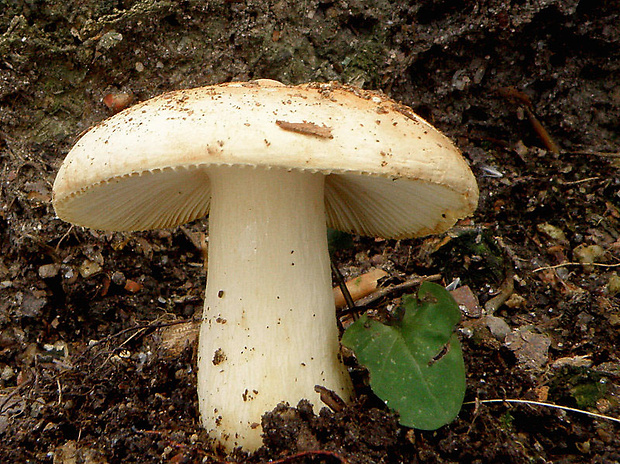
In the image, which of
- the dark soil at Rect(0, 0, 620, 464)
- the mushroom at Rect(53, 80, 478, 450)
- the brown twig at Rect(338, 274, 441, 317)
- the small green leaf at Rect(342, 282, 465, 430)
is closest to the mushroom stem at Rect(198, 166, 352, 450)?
the mushroom at Rect(53, 80, 478, 450)

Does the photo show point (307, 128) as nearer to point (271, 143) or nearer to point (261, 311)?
point (271, 143)

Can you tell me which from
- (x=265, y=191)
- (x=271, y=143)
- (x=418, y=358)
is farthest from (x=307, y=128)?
(x=418, y=358)

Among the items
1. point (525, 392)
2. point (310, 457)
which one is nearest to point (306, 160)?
point (310, 457)

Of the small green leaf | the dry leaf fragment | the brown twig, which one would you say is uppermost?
the dry leaf fragment

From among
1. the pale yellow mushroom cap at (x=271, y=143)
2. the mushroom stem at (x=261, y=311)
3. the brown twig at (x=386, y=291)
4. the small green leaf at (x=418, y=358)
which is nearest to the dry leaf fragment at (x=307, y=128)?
the pale yellow mushroom cap at (x=271, y=143)

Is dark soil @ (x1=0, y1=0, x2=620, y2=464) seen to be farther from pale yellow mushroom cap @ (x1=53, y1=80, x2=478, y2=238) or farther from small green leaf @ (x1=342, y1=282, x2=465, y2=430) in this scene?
→ pale yellow mushroom cap @ (x1=53, y1=80, x2=478, y2=238)

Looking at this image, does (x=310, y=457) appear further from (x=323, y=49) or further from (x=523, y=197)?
(x=323, y=49)

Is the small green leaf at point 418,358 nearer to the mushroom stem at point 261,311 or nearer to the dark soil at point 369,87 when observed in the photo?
the mushroom stem at point 261,311
